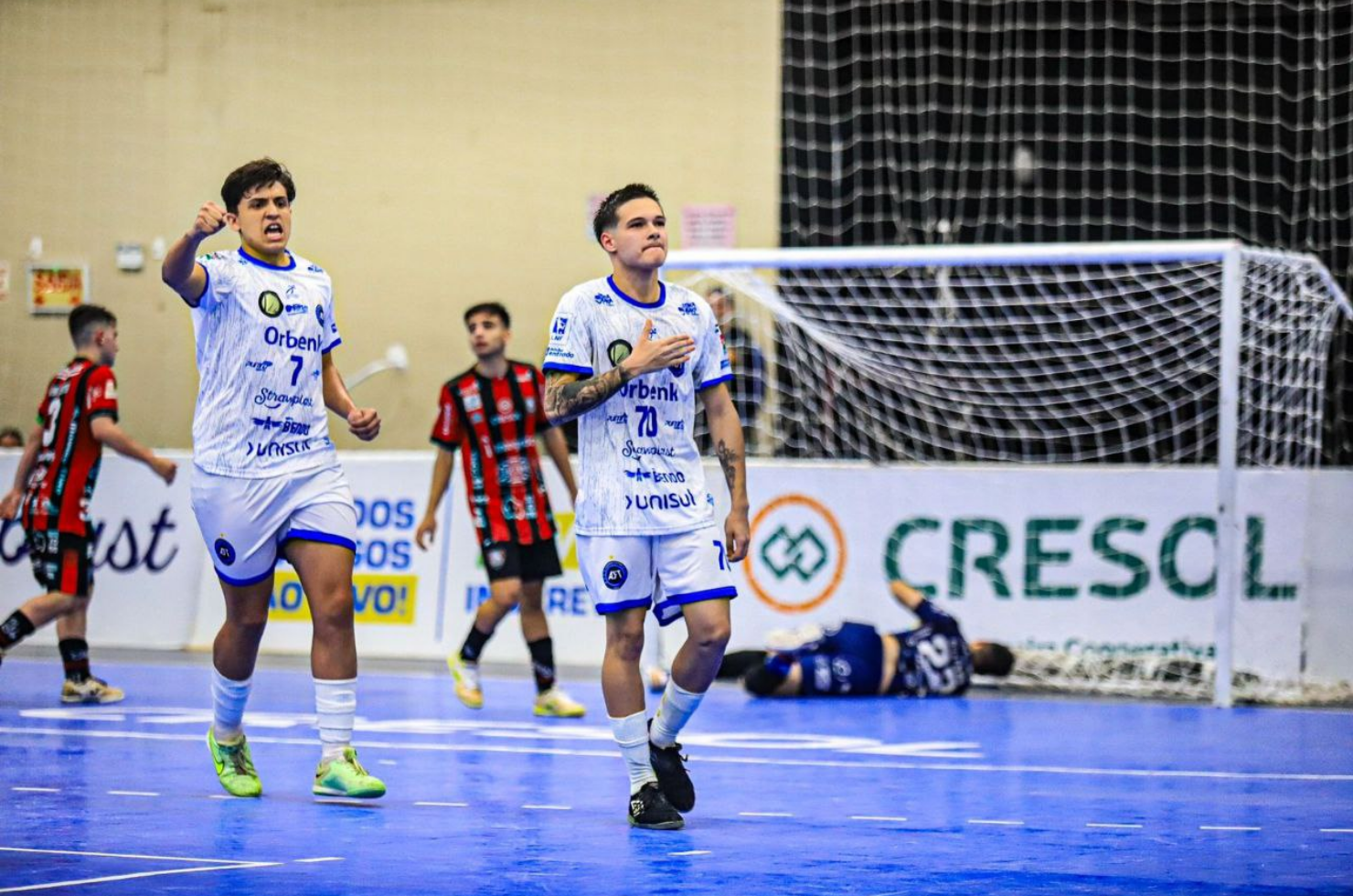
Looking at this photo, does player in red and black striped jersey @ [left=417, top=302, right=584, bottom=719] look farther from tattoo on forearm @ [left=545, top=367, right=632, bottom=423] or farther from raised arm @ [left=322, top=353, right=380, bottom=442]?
tattoo on forearm @ [left=545, top=367, right=632, bottom=423]

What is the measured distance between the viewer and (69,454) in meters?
9.70

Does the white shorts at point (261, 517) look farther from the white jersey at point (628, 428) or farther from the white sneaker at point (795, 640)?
the white sneaker at point (795, 640)

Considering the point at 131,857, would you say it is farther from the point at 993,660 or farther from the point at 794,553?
the point at 794,553

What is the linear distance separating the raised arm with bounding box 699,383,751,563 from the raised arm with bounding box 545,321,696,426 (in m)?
0.32

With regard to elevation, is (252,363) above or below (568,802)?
above

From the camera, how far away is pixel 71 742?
7996mm

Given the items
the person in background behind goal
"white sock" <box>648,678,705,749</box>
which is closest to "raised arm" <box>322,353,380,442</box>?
"white sock" <box>648,678,705,749</box>

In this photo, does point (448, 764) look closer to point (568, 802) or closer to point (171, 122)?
point (568, 802)

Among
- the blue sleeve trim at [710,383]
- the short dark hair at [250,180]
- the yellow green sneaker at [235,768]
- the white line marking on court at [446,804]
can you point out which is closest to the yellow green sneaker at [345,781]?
the white line marking on court at [446,804]

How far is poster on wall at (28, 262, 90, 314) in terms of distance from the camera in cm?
1764

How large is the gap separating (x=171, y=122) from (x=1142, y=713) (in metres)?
11.7

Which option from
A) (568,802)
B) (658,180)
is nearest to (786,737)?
(568,802)

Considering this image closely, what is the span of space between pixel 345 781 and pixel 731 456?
1.69 meters

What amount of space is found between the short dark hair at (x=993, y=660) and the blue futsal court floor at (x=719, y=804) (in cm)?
56
